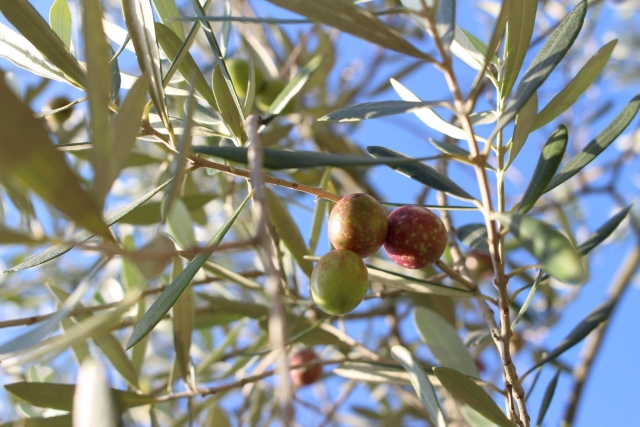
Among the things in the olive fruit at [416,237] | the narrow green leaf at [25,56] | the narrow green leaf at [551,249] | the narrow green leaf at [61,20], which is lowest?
the narrow green leaf at [551,249]

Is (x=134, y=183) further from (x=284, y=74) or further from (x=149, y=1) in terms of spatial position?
(x=149, y=1)

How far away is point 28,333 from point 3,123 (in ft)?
0.88

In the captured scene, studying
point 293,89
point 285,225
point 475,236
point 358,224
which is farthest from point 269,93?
point 358,224

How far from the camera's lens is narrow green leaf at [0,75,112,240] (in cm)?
50

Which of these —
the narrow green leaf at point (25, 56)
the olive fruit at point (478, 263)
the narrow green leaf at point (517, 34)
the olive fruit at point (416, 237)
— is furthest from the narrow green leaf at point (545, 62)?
the olive fruit at point (478, 263)

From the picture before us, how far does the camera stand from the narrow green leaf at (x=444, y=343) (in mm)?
1230

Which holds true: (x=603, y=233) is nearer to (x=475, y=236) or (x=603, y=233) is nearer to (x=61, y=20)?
(x=475, y=236)

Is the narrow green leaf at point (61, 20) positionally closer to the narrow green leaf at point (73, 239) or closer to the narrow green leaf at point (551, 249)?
the narrow green leaf at point (73, 239)

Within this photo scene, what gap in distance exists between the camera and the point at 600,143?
35.7 inches

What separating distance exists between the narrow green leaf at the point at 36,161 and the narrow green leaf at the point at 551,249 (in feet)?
1.54

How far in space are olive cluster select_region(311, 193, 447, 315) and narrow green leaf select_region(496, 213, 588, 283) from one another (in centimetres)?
31

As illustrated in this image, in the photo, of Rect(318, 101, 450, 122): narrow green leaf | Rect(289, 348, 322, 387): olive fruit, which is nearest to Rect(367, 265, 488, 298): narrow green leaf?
Rect(318, 101, 450, 122): narrow green leaf

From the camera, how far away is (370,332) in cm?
243

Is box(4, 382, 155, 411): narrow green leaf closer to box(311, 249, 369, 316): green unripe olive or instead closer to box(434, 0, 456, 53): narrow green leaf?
box(311, 249, 369, 316): green unripe olive
